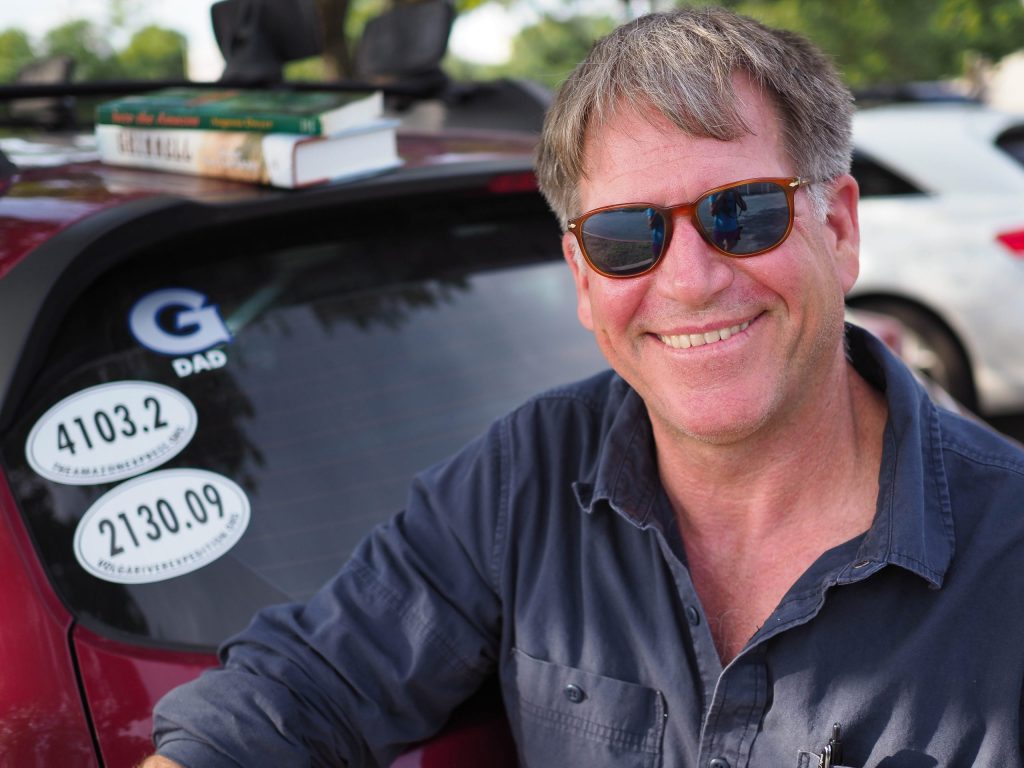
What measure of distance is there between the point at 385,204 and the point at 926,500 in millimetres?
1113

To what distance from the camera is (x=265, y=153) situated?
211 cm

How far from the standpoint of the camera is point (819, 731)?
1.53 meters

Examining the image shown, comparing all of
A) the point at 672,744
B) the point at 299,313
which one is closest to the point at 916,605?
the point at 672,744

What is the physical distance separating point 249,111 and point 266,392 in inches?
23.7

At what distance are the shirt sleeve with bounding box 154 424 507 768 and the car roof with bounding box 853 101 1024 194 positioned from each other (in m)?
4.40

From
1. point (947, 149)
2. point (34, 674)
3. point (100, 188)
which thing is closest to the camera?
point (34, 674)

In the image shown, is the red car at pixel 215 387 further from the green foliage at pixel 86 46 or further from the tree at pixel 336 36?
the green foliage at pixel 86 46

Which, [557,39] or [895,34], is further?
[557,39]

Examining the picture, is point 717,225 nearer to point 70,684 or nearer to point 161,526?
point 161,526

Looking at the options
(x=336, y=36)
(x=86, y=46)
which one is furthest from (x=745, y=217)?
(x=86, y=46)

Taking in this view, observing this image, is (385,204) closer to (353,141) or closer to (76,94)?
(353,141)

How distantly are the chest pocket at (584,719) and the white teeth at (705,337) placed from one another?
0.49 meters

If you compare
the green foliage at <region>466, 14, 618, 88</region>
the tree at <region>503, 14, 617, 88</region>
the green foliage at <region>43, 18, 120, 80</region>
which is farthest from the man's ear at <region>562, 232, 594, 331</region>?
the green foliage at <region>43, 18, 120, 80</region>

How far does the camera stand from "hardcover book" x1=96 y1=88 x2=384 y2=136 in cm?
213
